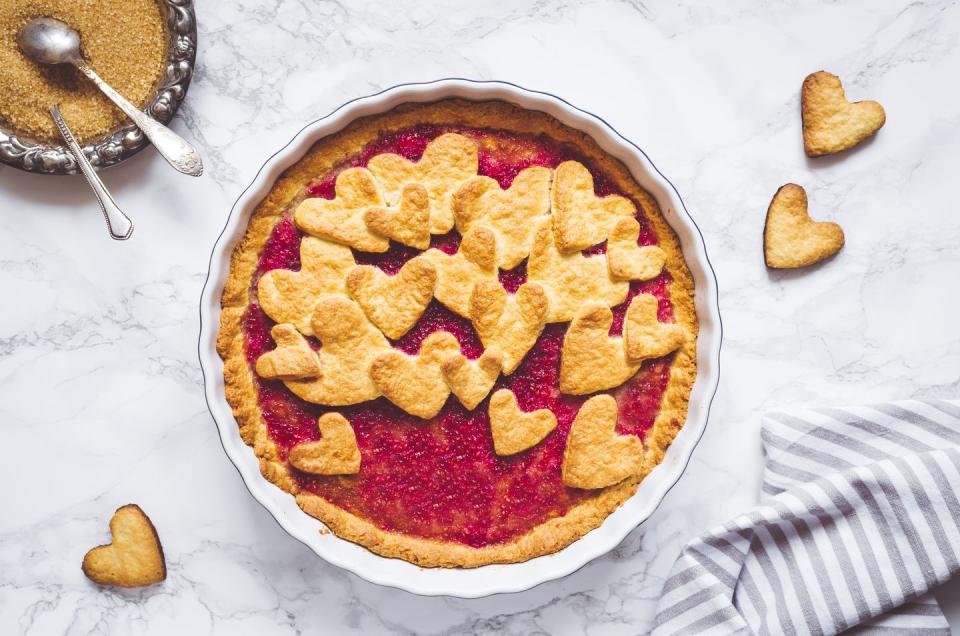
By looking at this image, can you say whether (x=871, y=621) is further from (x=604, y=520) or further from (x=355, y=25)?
(x=355, y=25)

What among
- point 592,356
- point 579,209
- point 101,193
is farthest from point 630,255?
point 101,193

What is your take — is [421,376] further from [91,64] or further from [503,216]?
[91,64]

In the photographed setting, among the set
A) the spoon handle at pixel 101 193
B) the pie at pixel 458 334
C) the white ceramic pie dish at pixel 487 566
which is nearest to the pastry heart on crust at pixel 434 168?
the pie at pixel 458 334

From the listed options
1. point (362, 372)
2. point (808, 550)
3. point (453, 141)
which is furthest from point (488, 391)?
point (808, 550)

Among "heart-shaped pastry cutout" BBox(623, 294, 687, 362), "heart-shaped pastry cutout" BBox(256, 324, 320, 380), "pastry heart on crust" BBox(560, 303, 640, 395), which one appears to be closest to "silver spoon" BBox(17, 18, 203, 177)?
"heart-shaped pastry cutout" BBox(256, 324, 320, 380)

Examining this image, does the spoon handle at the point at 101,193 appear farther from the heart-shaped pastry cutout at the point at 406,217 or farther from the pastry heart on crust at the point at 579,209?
the pastry heart on crust at the point at 579,209

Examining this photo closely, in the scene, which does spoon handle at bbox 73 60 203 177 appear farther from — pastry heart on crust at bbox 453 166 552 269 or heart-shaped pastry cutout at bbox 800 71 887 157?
heart-shaped pastry cutout at bbox 800 71 887 157
